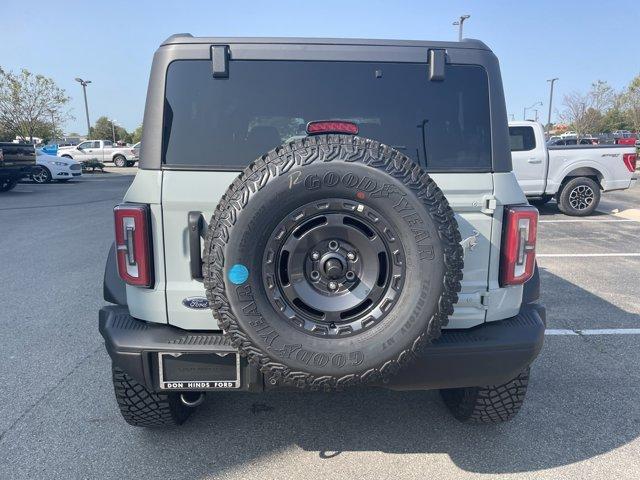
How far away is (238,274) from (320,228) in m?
0.39

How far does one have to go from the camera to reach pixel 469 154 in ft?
8.22

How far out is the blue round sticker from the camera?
206 centimetres

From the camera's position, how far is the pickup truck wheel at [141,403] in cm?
269

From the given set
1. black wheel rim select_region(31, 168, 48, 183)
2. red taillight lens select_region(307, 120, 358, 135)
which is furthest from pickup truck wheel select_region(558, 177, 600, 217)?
black wheel rim select_region(31, 168, 48, 183)

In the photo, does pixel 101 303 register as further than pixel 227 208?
Yes

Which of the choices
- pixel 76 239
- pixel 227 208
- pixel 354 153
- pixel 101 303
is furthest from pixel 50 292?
pixel 354 153

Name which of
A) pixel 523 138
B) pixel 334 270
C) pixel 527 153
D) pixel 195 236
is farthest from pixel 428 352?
pixel 523 138

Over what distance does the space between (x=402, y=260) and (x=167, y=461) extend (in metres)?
1.64

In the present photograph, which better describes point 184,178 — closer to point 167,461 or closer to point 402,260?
point 402,260

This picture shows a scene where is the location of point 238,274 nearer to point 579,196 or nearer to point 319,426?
point 319,426

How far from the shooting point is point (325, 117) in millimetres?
2506

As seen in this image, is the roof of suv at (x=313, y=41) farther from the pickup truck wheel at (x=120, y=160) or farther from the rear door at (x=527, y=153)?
the pickup truck wheel at (x=120, y=160)

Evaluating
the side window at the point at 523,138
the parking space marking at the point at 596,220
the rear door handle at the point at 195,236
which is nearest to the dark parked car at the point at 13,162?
the side window at the point at 523,138

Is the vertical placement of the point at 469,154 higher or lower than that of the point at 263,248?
higher
